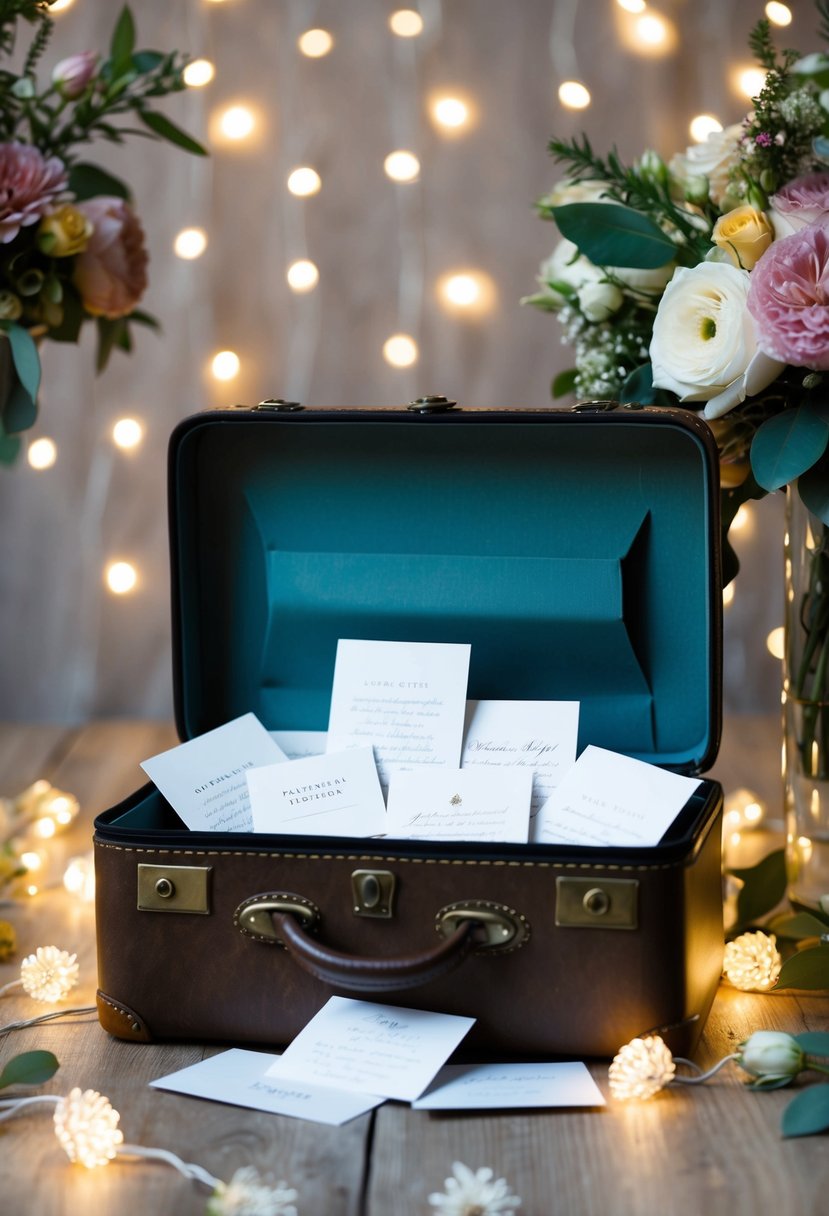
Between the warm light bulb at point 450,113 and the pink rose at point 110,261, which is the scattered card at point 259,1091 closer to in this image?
the pink rose at point 110,261

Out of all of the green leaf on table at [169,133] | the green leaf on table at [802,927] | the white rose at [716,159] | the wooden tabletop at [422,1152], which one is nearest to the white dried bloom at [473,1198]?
the wooden tabletop at [422,1152]

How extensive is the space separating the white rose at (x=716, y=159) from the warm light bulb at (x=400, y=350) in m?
0.68

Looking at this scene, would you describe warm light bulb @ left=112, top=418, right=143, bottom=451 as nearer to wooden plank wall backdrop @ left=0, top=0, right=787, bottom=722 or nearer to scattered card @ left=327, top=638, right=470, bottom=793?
wooden plank wall backdrop @ left=0, top=0, right=787, bottom=722

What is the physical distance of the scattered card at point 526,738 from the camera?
1136mm

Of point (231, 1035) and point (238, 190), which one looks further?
point (238, 190)

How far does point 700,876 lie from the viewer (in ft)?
3.21

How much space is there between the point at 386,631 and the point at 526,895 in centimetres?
38

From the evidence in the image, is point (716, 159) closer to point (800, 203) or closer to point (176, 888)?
point (800, 203)

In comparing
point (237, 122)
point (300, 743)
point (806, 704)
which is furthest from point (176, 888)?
point (237, 122)

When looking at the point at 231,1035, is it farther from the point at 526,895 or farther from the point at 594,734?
the point at 594,734

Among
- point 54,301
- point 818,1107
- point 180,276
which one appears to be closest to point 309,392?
point 180,276

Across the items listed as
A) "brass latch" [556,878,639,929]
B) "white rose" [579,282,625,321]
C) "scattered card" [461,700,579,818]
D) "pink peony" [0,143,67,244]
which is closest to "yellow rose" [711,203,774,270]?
"white rose" [579,282,625,321]

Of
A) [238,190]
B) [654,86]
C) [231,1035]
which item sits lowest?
[231,1035]

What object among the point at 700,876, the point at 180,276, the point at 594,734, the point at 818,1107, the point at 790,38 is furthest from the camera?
the point at 180,276
